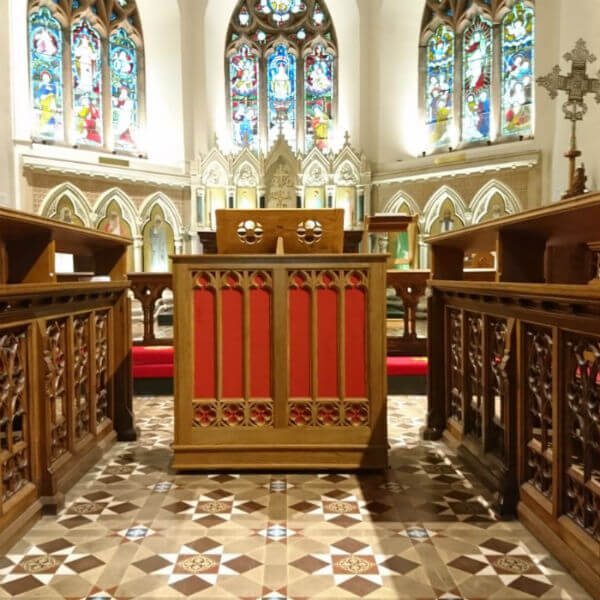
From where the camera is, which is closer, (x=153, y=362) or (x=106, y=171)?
(x=153, y=362)

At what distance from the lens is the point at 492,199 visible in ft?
37.1

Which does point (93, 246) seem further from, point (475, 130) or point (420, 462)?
point (475, 130)

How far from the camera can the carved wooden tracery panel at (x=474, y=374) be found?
121 inches

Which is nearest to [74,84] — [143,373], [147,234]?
[147,234]

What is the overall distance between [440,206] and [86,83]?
24.4ft

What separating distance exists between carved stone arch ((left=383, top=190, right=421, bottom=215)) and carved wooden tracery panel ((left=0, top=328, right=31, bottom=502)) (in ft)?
35.0

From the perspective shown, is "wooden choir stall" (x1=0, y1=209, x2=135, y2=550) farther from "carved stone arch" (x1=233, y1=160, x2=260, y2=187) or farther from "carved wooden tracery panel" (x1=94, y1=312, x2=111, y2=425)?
"carved stone arch" (x1=233, y1=160, x2=260, y2=187)

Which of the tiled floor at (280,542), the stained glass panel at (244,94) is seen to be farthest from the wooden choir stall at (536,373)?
the stained glass panel at (244,94)

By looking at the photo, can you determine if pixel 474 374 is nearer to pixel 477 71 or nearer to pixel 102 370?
pixel 102 370

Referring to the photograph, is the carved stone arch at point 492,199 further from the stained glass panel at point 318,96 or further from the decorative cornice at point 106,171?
the decorative cornice at point 106,171

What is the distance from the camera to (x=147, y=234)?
1259 centimetres

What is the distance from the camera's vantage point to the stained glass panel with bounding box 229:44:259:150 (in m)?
13.8

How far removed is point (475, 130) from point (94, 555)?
38.2ft

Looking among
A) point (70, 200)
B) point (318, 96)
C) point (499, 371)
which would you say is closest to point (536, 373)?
point (499, 371)
